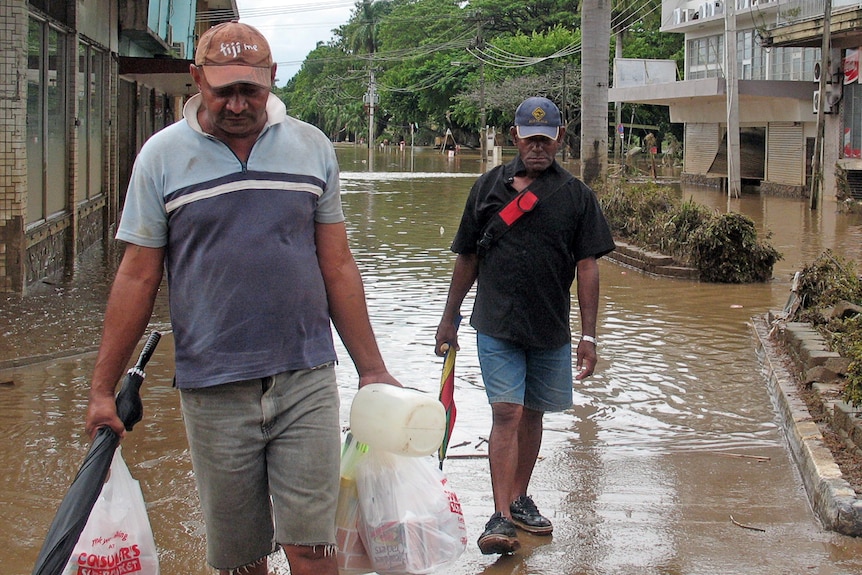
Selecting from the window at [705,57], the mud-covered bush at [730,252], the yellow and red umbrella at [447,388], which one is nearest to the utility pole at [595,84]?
the mud-covered bush at [730,252]

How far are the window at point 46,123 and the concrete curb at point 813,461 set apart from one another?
7.14m

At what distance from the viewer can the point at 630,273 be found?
13.4 m

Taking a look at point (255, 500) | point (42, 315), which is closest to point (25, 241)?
point (42, 315)

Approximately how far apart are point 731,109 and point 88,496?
26.9 m

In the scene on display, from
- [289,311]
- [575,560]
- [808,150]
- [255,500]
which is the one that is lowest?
[575,560]

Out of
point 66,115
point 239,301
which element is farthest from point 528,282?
point 66,115

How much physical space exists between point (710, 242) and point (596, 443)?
6.45 meters

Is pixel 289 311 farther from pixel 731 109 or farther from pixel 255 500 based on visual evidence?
pixel 731 109

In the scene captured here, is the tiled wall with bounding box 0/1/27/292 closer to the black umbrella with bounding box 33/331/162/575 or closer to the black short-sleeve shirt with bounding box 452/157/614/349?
the black short-sleeve shirt with bounding box 452/157/614/349

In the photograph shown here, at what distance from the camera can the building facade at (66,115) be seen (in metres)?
9.70

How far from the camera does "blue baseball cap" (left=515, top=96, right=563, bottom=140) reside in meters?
4.79

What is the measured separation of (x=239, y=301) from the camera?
3170 millimetres

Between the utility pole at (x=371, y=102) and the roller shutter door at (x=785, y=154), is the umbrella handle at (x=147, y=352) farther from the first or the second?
the utility pole at (x=371, y=102)

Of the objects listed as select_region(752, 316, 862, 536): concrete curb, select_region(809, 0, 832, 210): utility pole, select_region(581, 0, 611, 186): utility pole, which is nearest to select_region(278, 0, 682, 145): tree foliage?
select_region(809, 0, 832, 210): utility pole
